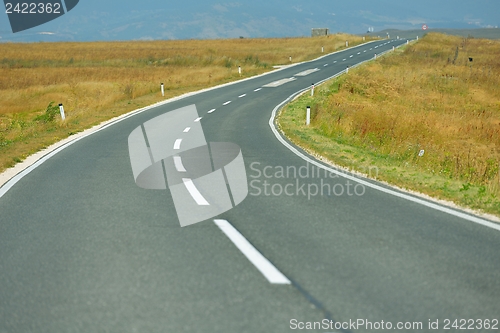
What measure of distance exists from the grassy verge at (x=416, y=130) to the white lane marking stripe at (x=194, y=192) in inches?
147

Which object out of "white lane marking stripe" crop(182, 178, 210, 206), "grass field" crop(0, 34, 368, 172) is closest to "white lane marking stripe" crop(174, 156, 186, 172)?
"white lane marking stripe" crop(182, 178, 210, 206)

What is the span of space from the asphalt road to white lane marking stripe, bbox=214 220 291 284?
0.08 metres

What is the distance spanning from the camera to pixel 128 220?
A: 6.83 meters

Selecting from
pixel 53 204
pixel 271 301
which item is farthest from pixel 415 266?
pixel 53 204

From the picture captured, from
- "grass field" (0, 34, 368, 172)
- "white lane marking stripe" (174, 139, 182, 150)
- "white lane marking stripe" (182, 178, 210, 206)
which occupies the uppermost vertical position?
"white lane marking stripe" (182, 178, 210, 206)

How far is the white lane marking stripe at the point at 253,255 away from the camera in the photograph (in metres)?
4.84

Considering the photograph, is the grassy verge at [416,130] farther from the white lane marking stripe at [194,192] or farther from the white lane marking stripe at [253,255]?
the white lane marking stripe at [253,255]

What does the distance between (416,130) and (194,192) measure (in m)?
10.3

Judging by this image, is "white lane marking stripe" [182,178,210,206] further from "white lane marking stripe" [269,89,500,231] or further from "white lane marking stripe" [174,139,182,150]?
"white lane marking stripe" [174,139,182,150]

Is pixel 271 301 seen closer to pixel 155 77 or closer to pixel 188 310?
pixel 188 310

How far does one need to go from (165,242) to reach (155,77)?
33252 millimetres

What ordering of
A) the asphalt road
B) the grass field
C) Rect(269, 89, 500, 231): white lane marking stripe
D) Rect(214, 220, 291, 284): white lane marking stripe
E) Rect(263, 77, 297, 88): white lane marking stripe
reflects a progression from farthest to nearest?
Rect(263, 77, 297, 88): white lane marking stripe, the grass field, Rect(269, 89, 500, 231): white lane marking stripe, Rect(214, 220, 291, 284): white lane marking stripe, the asphalt road

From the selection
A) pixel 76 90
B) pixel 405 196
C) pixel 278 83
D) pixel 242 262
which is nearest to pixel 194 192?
pixel 242 262

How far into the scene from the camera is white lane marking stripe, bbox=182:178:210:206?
7.71m
